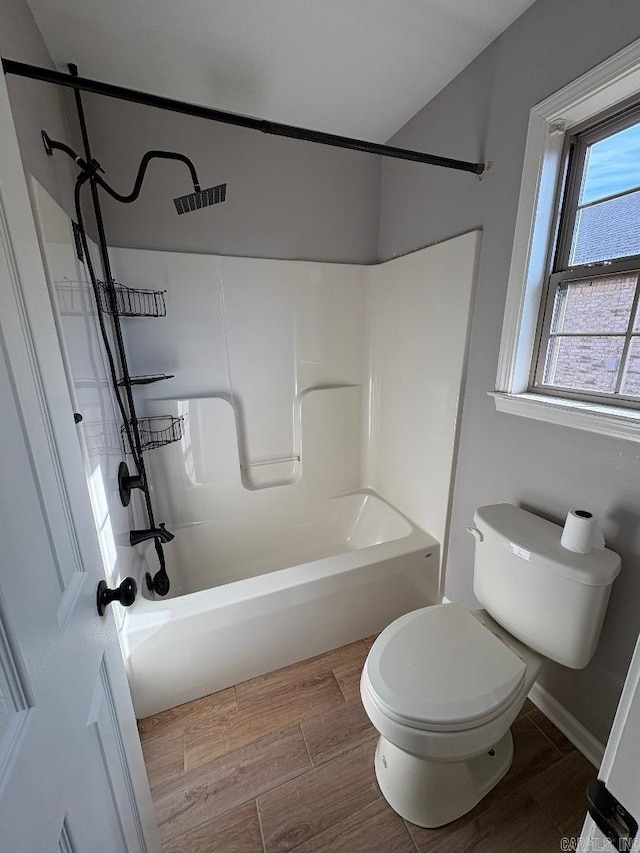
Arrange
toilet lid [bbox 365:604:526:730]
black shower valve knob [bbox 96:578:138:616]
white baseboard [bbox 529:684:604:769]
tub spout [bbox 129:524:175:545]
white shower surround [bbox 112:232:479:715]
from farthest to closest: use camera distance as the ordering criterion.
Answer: tub spout [bbox 129:524:175:545] < white shower surround [bbox 112:232:479:715] < white baseboard [bbox 529:684:604:769] < toilet lid [bbox 365:604:526:730] < black shower valve knob [bbox 96:578:138:616]

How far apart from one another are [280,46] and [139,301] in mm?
1190

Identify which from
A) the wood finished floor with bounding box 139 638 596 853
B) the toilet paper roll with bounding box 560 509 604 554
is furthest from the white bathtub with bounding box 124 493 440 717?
the toilet paper roll with bounding box 560 509 604 554

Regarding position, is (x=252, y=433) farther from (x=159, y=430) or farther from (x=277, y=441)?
(x=159, y=430)

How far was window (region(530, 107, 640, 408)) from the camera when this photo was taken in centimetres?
107

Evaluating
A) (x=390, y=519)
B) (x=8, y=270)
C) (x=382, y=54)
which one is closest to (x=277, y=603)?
(x=390, y=519)

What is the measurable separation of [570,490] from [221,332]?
1748 mm

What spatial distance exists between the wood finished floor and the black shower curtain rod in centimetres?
204

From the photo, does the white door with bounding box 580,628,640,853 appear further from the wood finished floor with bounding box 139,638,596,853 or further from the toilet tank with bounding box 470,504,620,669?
the wood finished floor with bounding box 139,638,596,853

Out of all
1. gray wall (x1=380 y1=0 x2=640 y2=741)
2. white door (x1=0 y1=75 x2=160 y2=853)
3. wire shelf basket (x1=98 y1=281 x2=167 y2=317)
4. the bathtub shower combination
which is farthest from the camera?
wire shelf basket (x1=98 y1=281 x2=167 y2=317)

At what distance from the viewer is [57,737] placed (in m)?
0.48

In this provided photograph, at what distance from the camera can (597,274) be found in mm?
1140

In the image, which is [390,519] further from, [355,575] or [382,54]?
[382,54]

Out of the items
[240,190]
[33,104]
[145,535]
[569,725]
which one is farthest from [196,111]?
[569,725]

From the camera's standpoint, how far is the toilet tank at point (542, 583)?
3.41 feet
